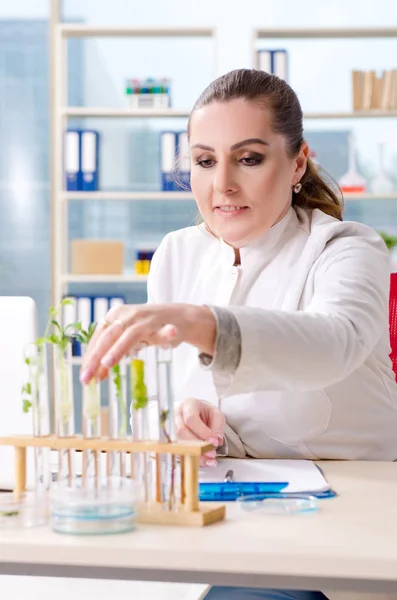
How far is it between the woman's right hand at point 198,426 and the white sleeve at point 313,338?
0.79ft

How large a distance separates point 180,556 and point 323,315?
433mm

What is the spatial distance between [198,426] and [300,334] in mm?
313

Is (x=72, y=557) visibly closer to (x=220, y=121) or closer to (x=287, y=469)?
(x=287, y=469)

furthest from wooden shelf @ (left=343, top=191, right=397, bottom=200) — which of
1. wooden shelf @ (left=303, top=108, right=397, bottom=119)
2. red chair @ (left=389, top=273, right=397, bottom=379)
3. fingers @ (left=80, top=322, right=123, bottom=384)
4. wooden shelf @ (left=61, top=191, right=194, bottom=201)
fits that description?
fingers @ (left=80, top=322, right=123, bottom=384)

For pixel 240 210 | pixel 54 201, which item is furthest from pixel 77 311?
pixel 240 210

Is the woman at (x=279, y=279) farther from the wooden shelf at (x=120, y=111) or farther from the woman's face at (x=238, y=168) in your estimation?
the wooden shelf at (x=120, y=111)

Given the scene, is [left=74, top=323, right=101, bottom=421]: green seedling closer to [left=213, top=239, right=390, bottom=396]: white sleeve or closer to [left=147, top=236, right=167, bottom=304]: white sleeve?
[left=213, top=239, right=390, bottom=396]: white sleeve

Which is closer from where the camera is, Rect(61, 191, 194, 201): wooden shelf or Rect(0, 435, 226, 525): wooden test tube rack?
Rect(0, 435, 226, 525): wooden test tube rack

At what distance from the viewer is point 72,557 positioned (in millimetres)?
946

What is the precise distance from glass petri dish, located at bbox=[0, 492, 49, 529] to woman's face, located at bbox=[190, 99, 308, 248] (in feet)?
2.33

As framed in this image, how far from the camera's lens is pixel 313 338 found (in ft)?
3.84

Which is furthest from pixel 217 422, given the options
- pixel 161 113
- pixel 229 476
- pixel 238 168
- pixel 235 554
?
A: pixel 161 113

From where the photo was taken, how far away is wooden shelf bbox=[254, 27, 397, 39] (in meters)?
4.78

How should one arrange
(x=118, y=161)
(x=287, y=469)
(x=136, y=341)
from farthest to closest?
(x=118, y=161) < (x=287, y=469) < (x=136, y=341)
